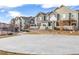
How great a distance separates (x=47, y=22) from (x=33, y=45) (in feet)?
0.69

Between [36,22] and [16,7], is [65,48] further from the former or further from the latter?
[16,7]

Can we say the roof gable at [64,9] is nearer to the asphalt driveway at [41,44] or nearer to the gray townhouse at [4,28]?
the asphalt driveway at [41,44]

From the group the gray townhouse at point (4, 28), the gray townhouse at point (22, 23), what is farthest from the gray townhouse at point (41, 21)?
the gray townhouse at point (4, 28)

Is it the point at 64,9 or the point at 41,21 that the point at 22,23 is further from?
the point at 64,9

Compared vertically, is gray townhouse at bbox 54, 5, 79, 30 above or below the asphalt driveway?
above

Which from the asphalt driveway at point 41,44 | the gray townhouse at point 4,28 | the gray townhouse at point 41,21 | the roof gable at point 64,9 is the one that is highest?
the roof gable at point 64,9

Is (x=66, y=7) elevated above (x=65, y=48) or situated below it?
above

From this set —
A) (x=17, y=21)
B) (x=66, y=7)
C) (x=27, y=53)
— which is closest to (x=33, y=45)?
(x=27, y=53)

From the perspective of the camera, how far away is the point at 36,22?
2.23 m

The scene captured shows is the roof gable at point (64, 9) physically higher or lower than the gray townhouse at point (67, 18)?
higher

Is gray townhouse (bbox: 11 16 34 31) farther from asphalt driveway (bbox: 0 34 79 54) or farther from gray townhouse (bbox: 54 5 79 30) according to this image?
gray townhouse (bbox: 54 5 79 30)

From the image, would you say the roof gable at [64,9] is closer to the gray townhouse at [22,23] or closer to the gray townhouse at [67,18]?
the gray townhouse at [67,18]

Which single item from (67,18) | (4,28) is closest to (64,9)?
(67,18)

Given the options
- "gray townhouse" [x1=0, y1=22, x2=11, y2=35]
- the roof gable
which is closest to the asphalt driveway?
"gray townhouse" [x1=0, y1=22, x2=11, y2=35]
